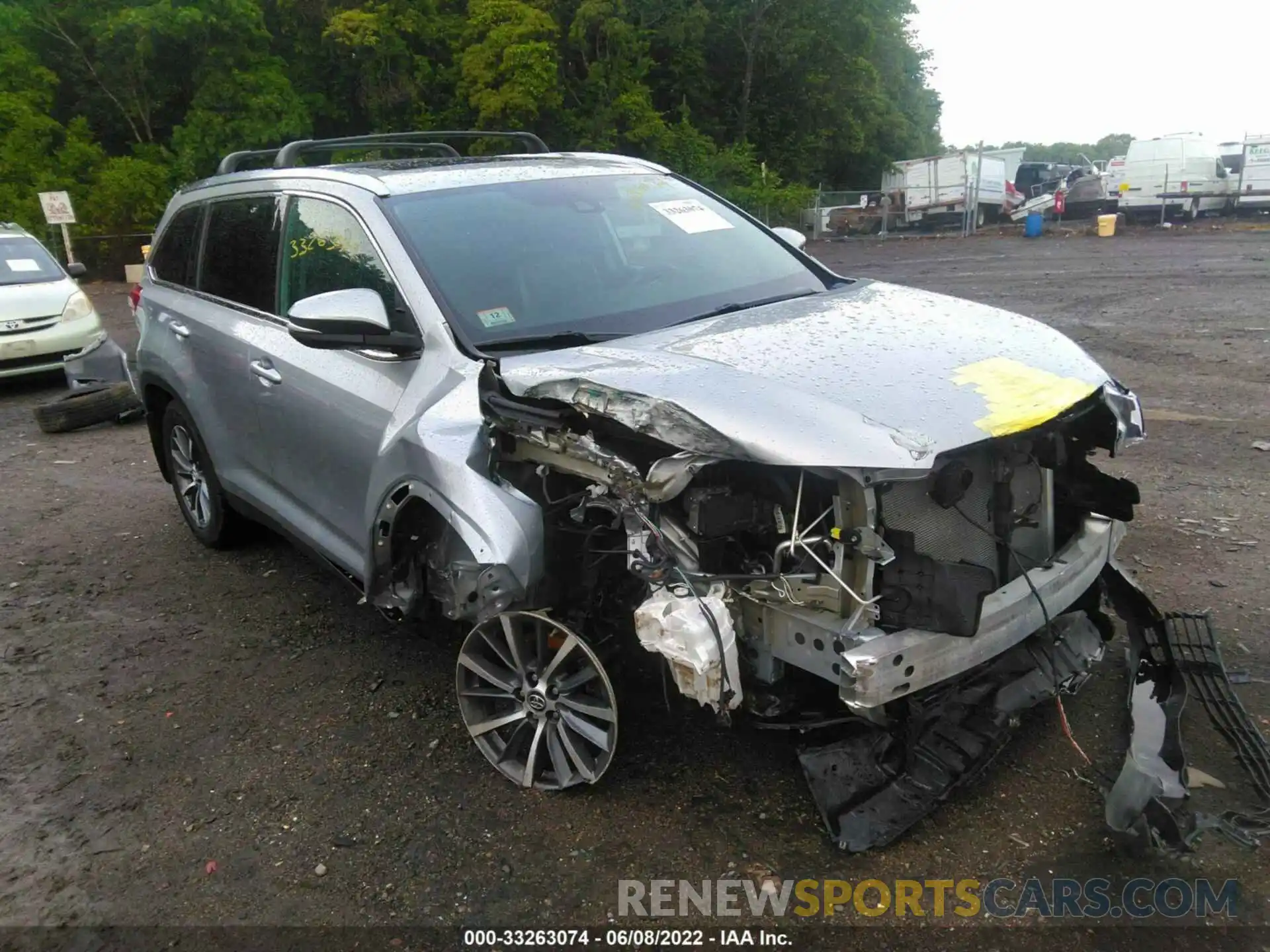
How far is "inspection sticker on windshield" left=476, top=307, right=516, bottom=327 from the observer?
3.36 meters

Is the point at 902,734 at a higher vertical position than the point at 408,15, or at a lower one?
lower

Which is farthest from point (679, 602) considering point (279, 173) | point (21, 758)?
point (279, 173)

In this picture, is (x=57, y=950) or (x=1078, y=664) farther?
(x=1078, y=664)

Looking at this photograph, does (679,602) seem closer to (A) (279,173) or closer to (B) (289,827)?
(B) (289,827)

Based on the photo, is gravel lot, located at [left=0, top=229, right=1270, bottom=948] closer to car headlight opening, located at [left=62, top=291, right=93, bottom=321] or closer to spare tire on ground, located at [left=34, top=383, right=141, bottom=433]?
spare tire on ground, located at [left=34, top=383, right=141, bottom=433]

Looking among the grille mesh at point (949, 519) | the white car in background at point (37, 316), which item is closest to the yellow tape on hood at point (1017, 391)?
the grille mesh at point (949, 519)

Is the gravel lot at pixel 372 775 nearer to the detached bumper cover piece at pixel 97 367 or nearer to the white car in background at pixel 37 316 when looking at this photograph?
the detached bumper cover piece at pixel 97 367

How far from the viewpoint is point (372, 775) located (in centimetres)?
332

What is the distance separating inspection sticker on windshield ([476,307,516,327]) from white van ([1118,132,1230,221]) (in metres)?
25.6

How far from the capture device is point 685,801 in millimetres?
3049

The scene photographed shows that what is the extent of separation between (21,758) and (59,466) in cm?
461

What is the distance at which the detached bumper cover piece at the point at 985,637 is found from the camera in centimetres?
244

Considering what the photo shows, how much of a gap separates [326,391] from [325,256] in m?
0.58

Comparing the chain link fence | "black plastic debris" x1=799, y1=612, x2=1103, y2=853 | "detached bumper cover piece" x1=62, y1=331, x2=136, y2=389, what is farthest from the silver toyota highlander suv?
the chain link fence
